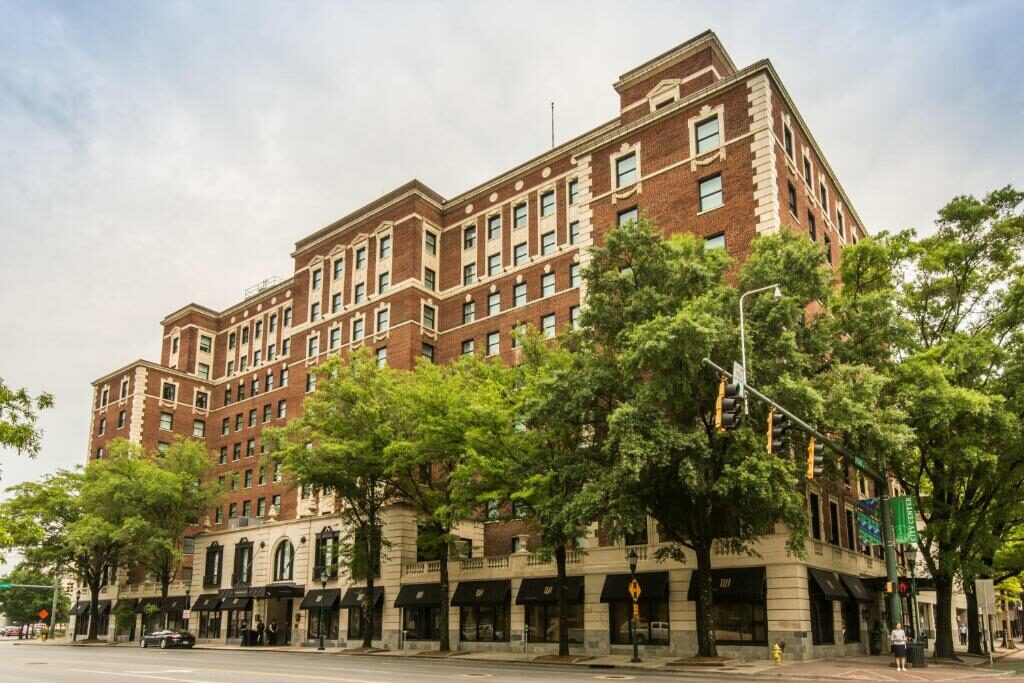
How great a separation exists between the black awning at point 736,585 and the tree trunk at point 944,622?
773 centimetres

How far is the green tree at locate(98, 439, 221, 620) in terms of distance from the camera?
59.6 metres

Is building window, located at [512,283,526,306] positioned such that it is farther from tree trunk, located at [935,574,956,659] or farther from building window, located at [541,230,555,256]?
tree trunk, located at [935,574,956,659]

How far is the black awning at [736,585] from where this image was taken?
111 ft

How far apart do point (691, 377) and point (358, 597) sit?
29.8 meters

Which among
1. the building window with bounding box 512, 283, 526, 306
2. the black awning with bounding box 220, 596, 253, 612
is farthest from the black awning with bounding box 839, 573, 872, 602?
the black awning with bounding box 220, 596, 253, 612

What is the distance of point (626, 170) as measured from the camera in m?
46.4

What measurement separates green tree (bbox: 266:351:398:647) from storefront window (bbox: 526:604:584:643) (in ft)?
28.6

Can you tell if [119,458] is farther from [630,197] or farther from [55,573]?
[630,197]

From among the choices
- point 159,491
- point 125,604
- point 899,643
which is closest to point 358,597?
point 159,491

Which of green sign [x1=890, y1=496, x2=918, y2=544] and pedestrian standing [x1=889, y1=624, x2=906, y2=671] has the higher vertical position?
green sign [x1=890, y1=496, x2=918, y2=544]

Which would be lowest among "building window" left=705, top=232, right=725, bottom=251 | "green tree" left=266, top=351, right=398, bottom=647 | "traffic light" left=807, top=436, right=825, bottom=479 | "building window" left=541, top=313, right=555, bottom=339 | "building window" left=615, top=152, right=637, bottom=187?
"traffic light" left=807, top=436, right=825, bottom=479

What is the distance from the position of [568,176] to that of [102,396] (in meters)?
57.5

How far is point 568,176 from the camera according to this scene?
170 feet

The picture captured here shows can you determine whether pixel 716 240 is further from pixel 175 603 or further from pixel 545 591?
pixel 175 603
